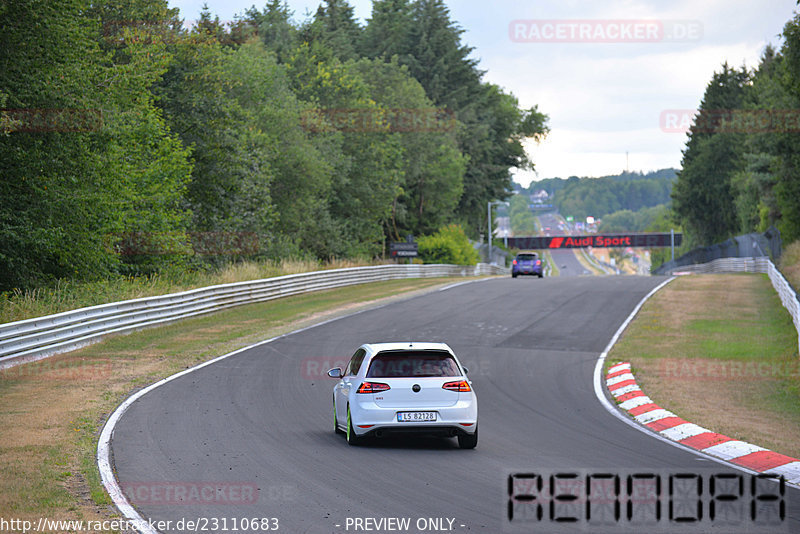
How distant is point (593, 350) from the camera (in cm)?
2267

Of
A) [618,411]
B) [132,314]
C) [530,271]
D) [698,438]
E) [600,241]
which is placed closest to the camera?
[698,438]

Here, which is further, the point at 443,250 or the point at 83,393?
the point at 443,250

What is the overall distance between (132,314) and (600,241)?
12883 centimetres

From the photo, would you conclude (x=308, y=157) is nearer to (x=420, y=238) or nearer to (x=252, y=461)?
(x=420, y=238)

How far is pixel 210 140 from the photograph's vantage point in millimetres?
44531

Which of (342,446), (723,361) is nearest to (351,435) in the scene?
(342,446)

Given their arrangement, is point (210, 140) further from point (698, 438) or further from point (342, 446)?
point (698, 438)

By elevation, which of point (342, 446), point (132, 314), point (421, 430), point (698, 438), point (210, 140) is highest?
point (210, 140)

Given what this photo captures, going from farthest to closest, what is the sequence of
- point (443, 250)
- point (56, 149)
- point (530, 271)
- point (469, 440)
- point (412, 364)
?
point (443, 250) → point (530, 271) → point (56, 149) → point (412, 364) → point (469, 440)

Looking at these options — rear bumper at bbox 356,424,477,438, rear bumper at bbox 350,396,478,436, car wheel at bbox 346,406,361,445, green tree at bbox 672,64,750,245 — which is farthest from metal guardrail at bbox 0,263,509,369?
green tree at bbox 672,64,750,245

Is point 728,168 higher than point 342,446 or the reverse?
higher

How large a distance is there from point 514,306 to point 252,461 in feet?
75.2

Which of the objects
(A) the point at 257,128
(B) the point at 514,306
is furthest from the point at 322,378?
(A) the point at 257,128

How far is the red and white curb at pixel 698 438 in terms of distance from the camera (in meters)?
10.2
